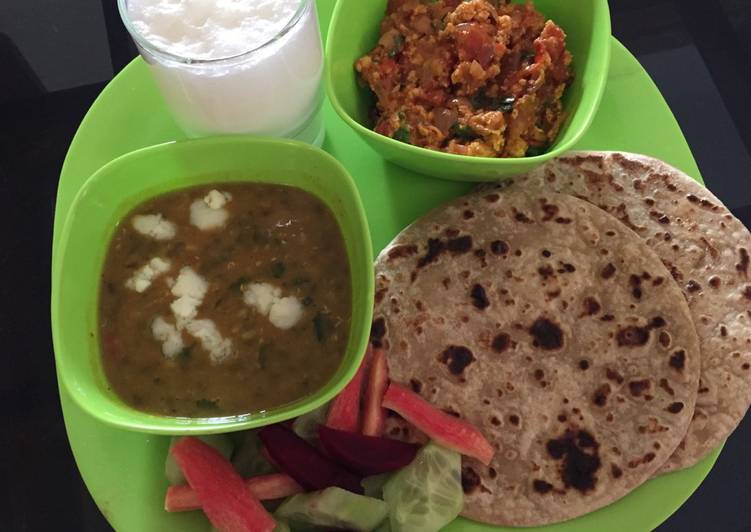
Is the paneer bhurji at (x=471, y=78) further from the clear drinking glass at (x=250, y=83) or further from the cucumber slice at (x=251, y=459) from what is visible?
the cucumber slice at (x=251, y=459)

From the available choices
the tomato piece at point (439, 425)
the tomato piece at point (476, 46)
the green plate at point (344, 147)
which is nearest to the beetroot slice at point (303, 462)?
the tomato piece at point (439, 425)

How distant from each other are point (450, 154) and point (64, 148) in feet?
6.07

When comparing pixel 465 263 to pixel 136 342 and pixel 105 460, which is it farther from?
pixel 105 460

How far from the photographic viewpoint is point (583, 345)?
231 cm

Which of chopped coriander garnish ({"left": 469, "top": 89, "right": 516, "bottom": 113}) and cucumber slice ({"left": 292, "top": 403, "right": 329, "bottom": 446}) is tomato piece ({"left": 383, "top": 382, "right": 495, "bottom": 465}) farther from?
chopped coriander garnish ({"left": 469, "top": 89, "right": 516, "bottom": 113})

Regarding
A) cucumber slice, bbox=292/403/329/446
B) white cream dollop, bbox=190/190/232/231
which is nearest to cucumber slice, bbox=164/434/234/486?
cucumber slice, bbox=292/403/329/446

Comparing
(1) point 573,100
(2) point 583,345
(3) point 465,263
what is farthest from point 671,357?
(1) point 573,100

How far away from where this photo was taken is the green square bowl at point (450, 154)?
7.14ft

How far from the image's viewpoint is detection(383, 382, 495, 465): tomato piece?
7.20 feet

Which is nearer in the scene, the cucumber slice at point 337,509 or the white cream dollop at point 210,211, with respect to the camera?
the cucumber slice at point 337,509

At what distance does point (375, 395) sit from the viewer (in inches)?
89.0

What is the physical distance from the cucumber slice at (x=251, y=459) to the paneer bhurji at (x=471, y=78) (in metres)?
1.05

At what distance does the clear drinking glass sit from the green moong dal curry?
26 cm

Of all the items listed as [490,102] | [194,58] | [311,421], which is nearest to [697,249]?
[490,102]
